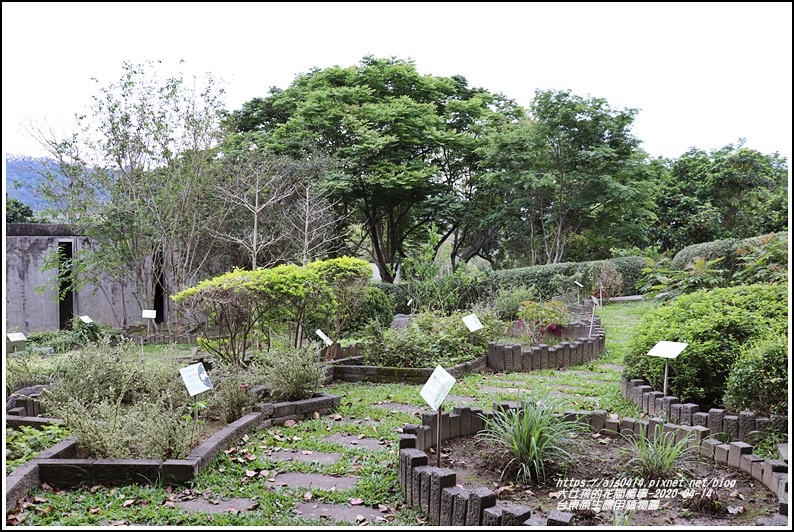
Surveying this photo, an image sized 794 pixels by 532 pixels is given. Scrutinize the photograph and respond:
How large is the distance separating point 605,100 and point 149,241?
12.2 metres

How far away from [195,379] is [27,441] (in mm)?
1344

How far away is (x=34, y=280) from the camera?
41.6 ft

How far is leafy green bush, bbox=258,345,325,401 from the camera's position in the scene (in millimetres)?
5625

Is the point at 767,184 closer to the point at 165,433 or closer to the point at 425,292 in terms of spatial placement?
the point at 425,292

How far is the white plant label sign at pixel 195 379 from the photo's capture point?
4.14 meters

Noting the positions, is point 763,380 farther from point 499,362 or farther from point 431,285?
point 431,285

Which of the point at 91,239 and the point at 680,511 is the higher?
the point at 91,239

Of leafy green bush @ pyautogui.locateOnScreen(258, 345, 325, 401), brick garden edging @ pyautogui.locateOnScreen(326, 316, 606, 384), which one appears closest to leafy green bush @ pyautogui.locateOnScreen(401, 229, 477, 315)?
brick garden edging @ pyautogui.locateOnScreen(326, 316, 606, 384)

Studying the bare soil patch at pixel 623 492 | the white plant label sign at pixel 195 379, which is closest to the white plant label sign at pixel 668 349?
the bare soil patch at pixel 623 492

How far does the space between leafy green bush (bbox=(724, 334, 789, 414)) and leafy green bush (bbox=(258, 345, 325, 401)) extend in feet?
11.3

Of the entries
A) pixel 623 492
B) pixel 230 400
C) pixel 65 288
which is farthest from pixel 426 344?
pixel 65 288

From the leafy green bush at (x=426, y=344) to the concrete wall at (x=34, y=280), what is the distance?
7.51 m

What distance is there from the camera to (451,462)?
374 centimetres

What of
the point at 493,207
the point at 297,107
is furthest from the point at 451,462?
the point at 493,207
